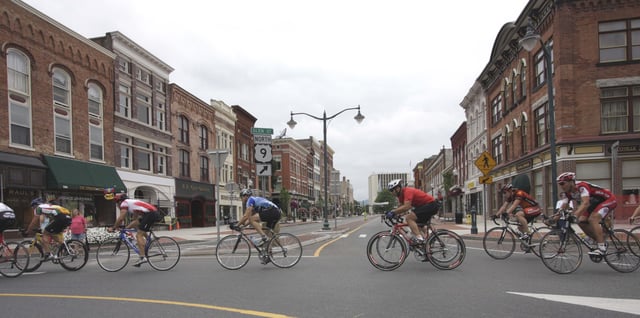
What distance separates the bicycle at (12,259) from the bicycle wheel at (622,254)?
37.0 feet

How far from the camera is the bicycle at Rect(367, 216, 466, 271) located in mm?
9047

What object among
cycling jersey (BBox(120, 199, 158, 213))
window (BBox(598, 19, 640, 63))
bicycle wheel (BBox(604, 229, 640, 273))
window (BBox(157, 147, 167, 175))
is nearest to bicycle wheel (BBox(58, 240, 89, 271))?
cycling jersey (BBox(120, 199, 158, 213))

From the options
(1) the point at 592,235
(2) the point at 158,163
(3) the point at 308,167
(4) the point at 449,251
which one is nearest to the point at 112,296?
(4) the point at 449,251

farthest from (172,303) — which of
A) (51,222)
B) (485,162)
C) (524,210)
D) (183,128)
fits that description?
(183,128)

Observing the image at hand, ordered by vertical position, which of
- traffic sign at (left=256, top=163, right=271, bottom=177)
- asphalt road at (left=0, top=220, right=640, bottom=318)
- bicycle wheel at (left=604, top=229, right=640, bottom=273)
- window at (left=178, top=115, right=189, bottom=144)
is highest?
window at (left=178, top=115, right=189, bottom=144)

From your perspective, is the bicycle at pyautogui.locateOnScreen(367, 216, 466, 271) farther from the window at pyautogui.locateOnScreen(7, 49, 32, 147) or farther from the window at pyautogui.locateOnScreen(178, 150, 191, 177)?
the window at pyautogui.locateOnScreen(178, 150, 191, 177)

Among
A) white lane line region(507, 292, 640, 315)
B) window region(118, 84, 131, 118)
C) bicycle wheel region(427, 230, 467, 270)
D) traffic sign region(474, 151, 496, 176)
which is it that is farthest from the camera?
window region(118, 84, 131, 118)

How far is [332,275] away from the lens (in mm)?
8570

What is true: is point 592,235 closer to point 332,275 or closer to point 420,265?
point 420,265

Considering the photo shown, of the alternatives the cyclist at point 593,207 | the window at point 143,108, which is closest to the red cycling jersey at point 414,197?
the cyclist at point 593,207

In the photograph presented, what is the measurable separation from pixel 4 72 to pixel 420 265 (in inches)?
872

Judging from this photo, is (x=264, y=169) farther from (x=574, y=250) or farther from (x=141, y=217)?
(x=574, y=250)

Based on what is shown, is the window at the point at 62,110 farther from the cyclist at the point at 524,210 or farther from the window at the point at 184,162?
the cyclist at the point at 524,210

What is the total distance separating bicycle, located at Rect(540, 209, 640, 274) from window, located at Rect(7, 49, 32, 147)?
23.7 metres
